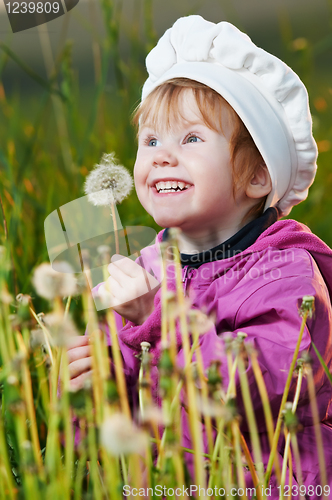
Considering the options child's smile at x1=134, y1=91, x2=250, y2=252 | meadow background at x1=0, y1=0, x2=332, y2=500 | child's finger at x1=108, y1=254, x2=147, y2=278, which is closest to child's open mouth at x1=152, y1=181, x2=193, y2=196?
child's smile at x1=134, y1=91, x2=250, y2=252

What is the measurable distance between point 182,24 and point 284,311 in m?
0.50

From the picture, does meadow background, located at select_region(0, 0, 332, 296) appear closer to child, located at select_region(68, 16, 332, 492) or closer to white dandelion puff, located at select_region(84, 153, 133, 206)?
white dandelion puff, located at select_region(84, 153, 133, 206)

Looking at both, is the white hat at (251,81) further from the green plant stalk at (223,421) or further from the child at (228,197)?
the green plant stalk at (223,421)

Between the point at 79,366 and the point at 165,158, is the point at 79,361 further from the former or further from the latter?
the point at 165,158

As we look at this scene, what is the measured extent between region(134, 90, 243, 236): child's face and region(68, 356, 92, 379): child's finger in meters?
0.24

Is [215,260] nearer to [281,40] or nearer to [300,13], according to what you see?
[300,13]

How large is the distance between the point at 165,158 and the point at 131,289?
0.67 feet

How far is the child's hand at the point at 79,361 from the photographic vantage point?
0.75 metres

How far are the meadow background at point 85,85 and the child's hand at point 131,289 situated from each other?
225 mm

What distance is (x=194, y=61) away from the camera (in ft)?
2.85

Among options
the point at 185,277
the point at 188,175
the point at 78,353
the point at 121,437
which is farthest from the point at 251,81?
the point at 121,437

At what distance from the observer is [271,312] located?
738 millimetres

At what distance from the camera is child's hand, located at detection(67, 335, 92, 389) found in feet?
2.45

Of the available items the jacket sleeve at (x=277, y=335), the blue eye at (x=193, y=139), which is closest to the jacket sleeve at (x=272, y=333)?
the jacket sleeve at (x=277, y=335)
